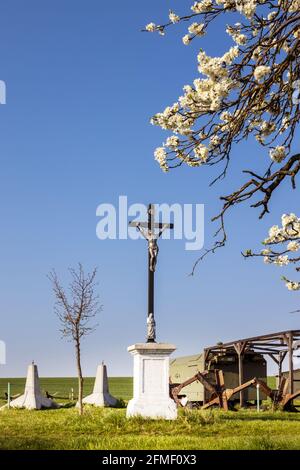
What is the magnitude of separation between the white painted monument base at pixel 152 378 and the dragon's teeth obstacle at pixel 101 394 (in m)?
10.2

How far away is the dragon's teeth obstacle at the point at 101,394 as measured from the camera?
29147 millimetres

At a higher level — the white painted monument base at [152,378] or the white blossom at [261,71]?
the white blossom at [261,71]

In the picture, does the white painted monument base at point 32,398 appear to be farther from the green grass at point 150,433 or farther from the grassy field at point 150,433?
the grassy field at point 150,433

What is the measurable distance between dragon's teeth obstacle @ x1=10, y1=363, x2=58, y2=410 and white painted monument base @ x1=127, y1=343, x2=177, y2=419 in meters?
11.2

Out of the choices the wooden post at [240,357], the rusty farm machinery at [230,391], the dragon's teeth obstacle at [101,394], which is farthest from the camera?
the wooden post at [240,357]

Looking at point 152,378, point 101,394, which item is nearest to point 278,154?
Answer: point 152,378

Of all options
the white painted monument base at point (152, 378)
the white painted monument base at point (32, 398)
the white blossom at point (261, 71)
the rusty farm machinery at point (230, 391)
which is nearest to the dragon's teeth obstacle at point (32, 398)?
the white painted monument base at point (32, 398)

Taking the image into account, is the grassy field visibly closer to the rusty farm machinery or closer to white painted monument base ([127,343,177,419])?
white painted monument base ([127,343,177,419])

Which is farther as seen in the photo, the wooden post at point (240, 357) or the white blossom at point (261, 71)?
the wooden post at point (240, 357)

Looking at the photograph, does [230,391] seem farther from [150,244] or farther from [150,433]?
[150,433]

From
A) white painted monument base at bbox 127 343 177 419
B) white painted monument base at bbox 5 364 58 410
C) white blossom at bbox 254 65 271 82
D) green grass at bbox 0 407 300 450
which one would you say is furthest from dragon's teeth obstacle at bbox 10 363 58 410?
white blossom at bbox 254 65 271 82

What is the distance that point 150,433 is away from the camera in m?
16.3

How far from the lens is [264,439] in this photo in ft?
44.8

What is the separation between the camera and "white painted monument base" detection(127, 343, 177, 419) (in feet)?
62.6
